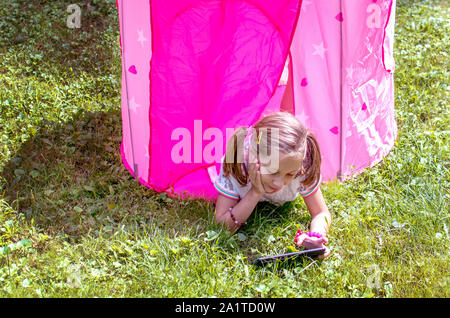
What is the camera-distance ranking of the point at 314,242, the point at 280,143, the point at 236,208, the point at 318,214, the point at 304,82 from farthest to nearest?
the point at 304,82 < the point at 318,214 < the point at 236,208 < the point at 314,242 < the point at 280,143

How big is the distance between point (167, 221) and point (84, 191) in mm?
567

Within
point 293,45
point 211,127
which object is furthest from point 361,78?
point 211,127

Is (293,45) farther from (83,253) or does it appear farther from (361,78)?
(83,253)

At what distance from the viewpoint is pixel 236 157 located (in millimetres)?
2227

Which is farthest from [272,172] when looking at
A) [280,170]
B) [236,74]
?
[236,74]

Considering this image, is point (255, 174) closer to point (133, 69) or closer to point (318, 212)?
point (318, 212)

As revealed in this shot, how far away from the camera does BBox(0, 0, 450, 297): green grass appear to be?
2059 mm

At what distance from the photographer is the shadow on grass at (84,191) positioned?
95.0 inches

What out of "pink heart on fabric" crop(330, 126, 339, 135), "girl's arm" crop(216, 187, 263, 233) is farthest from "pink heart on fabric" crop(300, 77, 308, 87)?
"girl's arm" crop(216, 187, 263, 233)

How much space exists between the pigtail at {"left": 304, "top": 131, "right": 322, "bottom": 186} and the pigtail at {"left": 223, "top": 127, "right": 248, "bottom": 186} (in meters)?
0.29

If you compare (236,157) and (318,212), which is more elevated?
(236,157)

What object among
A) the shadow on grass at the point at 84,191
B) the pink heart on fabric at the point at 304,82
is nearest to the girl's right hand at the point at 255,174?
the shadow on grass at the point at 84,191

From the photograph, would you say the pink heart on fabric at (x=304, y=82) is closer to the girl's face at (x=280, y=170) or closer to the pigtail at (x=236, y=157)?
the pigtail at (x=236, y=157)

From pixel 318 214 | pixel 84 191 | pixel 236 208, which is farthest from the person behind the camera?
pixel 84 191
